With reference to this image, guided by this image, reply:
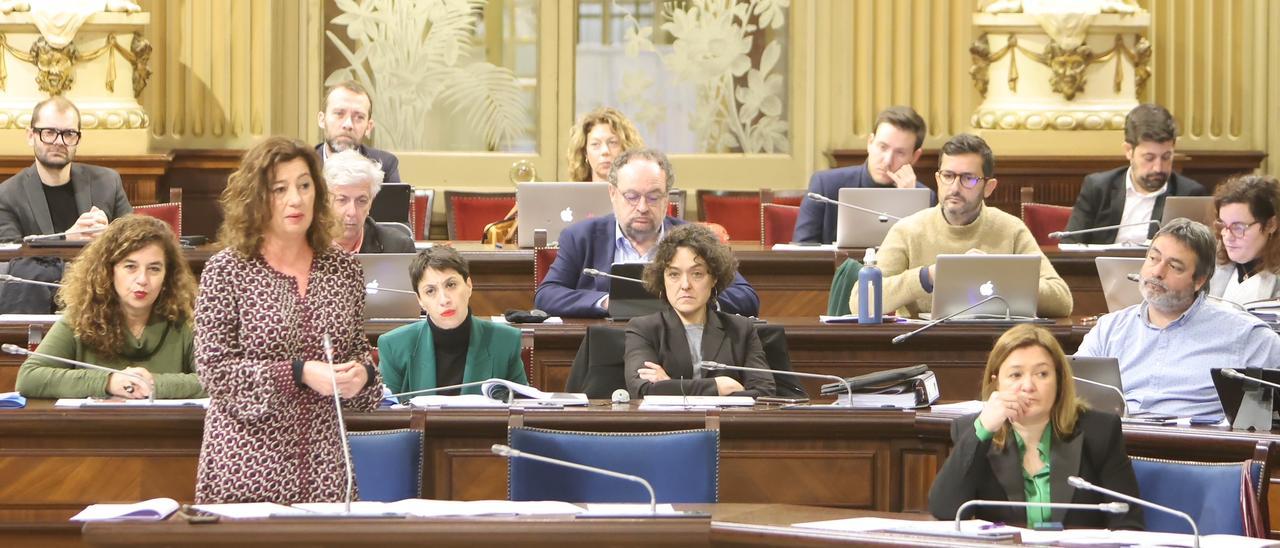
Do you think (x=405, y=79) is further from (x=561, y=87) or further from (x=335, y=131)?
(x=335, y=131)

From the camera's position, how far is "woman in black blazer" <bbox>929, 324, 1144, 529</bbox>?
3504 mm

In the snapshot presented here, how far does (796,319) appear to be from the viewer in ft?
18.0

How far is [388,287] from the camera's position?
516 centimetres

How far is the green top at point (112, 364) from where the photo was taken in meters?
4.28

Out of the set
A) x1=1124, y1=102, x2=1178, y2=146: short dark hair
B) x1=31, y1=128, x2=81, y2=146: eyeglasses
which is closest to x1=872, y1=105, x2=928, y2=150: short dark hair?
x1=1124, y1=102, x2=1178, y2=146: short dark hair

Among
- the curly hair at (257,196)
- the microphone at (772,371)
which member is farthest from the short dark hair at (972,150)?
the curly hair at (257,196)

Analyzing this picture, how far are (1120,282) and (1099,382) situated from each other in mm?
1211

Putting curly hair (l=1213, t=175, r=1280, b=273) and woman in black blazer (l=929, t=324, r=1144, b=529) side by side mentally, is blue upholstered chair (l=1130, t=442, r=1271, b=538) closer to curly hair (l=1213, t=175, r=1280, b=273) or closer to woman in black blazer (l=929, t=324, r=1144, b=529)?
woman in black blazer (l=929, t=324, r=1144, b=529)

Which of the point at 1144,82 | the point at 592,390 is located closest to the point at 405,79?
the point at 1144,82

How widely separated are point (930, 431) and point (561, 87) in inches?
213

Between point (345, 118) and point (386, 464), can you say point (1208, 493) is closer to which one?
point (386, 464)

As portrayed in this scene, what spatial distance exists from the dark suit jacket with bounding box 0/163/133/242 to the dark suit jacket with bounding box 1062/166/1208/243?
12.5 feet

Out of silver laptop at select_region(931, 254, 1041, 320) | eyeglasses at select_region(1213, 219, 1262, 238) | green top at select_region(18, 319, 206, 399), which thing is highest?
eyeglasses at select_region(1213, 219, 1262, 238)

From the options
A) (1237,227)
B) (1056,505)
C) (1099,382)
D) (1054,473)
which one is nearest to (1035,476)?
(1054,473)
